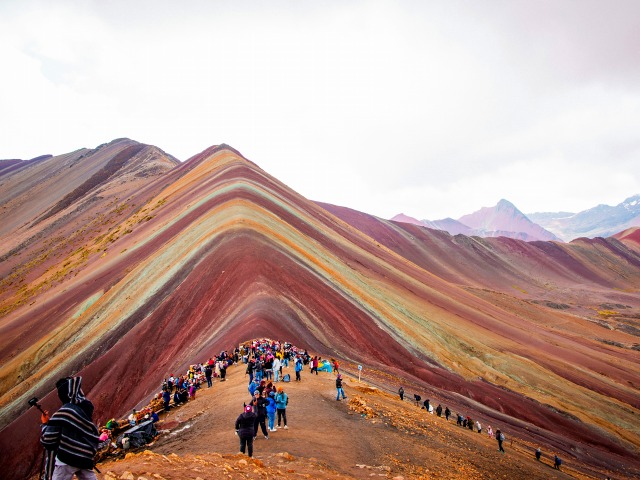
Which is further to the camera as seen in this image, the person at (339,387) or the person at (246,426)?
the person at (339,387)

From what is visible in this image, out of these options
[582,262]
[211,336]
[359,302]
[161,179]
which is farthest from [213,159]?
[582,262]

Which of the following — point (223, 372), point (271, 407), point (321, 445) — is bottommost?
point (223, 372)

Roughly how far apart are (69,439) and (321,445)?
7.95 m

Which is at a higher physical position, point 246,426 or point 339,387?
point 246,426

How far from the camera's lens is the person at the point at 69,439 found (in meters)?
6.05

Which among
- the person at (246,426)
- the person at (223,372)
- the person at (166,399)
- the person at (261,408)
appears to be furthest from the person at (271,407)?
the person at (223,372)

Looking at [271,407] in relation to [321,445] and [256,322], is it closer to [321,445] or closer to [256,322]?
[321,445]

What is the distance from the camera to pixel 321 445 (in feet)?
40.5

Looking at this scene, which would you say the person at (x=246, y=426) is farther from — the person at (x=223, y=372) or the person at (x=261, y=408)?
the person at (x=223, y=372)

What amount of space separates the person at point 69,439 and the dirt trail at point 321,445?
63.2 inches

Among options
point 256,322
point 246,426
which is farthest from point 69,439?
point 256,322

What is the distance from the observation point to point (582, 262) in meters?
174

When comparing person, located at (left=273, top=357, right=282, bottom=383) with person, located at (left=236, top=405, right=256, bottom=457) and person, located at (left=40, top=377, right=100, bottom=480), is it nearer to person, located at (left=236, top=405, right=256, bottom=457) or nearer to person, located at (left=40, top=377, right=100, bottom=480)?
person, located at (left=236, top=405, right=256, bottom=457)

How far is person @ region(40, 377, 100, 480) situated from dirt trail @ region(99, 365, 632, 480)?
1.60 metres
